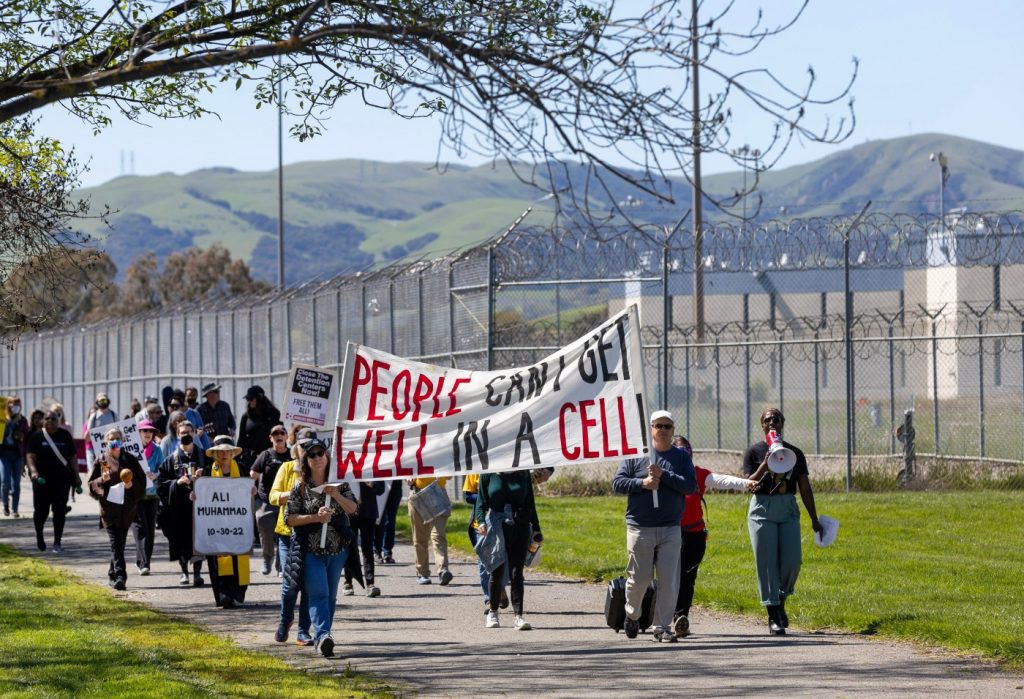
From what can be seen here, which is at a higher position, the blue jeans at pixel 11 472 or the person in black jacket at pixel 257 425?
the person in black jacket at pixel 257 425

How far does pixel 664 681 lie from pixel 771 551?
2356 millimetres

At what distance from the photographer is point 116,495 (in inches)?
666

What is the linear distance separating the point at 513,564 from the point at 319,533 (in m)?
1.83

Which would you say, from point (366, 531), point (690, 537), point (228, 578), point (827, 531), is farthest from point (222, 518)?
point (827, 531)

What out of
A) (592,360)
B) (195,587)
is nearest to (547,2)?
(592,360)

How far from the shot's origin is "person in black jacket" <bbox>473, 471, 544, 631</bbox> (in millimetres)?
13328

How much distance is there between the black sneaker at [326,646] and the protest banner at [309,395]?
852 centimetres

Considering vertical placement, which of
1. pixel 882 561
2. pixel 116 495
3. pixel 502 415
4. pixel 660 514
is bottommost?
pixel 882 561

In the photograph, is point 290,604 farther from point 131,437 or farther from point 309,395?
point 309,395

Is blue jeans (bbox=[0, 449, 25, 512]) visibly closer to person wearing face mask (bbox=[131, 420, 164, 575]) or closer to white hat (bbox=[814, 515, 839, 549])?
person wearing face mask (bbox=[131, 420, 164, 575])

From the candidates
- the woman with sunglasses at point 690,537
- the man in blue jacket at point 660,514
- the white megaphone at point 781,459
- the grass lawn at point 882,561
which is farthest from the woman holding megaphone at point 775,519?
the man in blue jacket at point 660,514

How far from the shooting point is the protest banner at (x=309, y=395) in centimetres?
2044

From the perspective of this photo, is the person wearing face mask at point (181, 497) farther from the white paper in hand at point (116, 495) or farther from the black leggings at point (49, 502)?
the black leggings at point (49, 502)

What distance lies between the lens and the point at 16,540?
22109 millimetres
